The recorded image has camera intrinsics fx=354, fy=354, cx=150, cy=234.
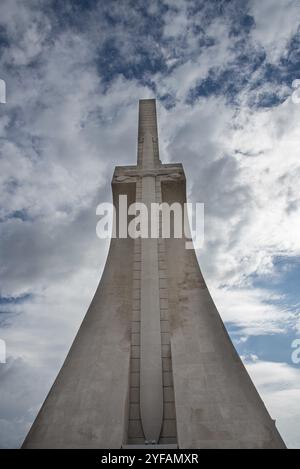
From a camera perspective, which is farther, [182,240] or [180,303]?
[182,240]

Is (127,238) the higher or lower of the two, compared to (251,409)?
higher

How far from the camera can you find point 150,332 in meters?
9.08

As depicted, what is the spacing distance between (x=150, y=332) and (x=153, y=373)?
3.35 feet

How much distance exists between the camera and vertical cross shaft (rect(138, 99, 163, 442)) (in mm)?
7926

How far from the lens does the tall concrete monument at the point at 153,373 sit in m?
7.34

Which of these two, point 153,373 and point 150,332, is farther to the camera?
point 150,332

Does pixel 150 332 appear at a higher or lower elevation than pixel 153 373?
higher

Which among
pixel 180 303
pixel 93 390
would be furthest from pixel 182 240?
pixel 93 390

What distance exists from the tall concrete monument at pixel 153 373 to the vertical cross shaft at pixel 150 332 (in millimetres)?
22

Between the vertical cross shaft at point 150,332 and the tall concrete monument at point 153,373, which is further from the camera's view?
the vertical cross shaft at point 150,332
